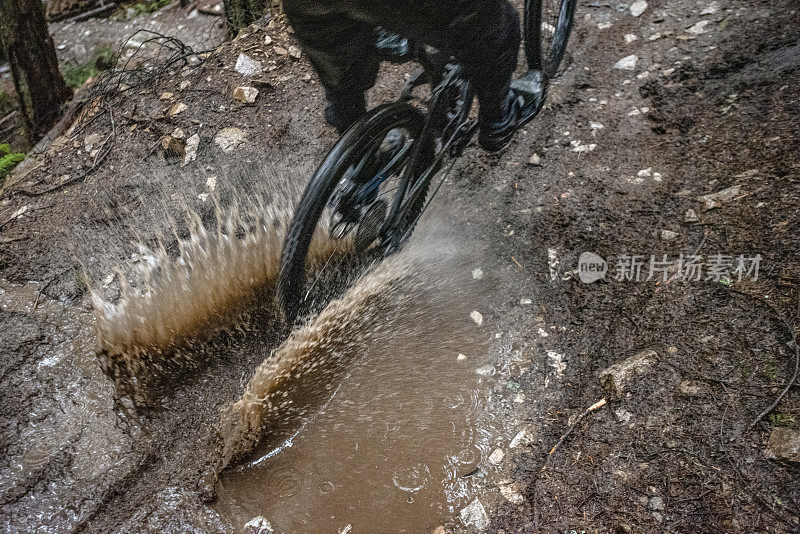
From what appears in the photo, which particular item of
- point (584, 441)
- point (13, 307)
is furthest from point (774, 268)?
point (13, 307)

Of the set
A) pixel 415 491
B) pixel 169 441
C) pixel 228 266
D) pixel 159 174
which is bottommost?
pixel 415 491

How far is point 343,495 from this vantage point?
1889 millimetres

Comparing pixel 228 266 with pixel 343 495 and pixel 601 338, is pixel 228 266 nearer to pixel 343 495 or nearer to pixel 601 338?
pixel 343 495

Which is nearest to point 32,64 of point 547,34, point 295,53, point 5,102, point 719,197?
point 5,102

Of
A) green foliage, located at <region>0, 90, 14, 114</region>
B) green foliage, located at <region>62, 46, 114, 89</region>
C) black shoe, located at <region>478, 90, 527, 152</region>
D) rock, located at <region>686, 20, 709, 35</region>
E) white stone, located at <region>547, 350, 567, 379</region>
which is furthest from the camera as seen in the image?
green foliage, located at <region>0, 90, 14, 114</region>

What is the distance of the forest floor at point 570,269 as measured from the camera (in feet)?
5.57

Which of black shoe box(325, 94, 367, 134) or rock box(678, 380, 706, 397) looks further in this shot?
black shoe box(325, 94, 367, 134)

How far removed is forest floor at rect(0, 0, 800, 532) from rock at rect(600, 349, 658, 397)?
0.04 feet

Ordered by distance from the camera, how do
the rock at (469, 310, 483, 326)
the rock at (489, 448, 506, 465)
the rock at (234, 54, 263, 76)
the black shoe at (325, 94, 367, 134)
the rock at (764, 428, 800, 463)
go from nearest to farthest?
the rock at (764, 428, 800, 463), the rock at (489, 448, 506, 465), the black shoe at (325, 94, 367, 134), the rock at (469, 310, 483, 326), the rock at (234, 54, 263, 76)

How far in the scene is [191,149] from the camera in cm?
324

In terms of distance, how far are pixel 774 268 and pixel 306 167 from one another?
7.79 ft

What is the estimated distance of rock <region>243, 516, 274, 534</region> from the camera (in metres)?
1.84

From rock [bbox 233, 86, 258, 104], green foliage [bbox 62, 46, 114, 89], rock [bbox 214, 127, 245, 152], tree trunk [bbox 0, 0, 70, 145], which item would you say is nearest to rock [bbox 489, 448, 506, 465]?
rock [bbox 214, 127, 245, 152]

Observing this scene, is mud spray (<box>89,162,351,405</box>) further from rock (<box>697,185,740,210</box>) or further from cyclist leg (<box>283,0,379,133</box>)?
rock (<box>697,185,740,210</box>)
